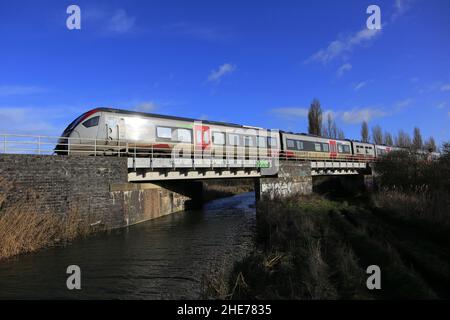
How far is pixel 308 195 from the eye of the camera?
Answer: 2756cm

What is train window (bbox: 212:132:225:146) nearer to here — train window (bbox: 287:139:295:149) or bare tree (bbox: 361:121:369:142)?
train window (bbox: 287:139:295:149)

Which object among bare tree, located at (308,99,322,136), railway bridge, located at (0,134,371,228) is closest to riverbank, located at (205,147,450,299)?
railway bridge, located at (0,134,371,228)

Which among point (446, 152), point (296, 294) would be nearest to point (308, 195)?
point (446, 152)

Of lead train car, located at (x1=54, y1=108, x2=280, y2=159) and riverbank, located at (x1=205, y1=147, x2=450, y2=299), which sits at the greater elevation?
lead train car, located at (x1=54, y1=108, x2=280, y2=159)

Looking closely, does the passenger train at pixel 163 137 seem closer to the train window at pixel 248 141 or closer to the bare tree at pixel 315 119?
the train window at pixel 248 141

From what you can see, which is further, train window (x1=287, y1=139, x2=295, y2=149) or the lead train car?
train window (x1=287, y1=139, x2=295, y2=149)

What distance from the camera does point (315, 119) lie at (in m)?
56.5

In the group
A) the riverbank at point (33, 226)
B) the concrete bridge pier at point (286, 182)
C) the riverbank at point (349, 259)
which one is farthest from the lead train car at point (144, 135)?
the riverbank at point (349, 259)

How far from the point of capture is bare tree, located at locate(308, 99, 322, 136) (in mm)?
56156

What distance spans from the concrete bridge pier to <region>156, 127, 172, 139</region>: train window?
28.5ft

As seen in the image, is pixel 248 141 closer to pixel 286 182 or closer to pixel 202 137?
pixel 286 182

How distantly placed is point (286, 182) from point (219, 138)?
7231 millimetres

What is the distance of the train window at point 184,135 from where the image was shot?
68.1ft

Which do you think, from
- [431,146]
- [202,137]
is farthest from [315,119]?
[202,137]
